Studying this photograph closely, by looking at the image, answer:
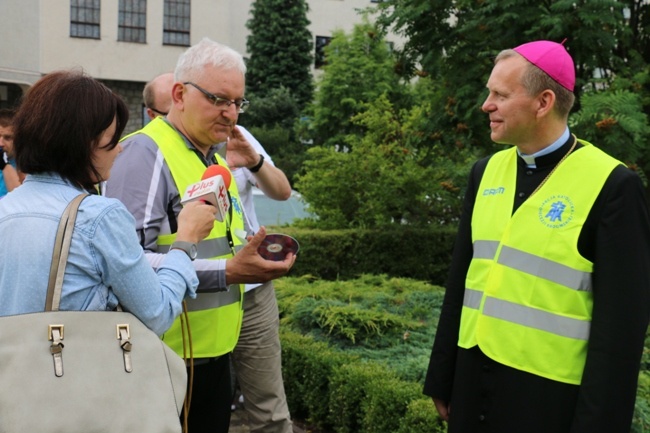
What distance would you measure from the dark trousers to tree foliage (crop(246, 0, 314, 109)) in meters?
31.1

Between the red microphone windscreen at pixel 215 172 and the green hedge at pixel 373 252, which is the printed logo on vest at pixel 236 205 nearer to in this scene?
the red microphone windscreen at pixel 215 172

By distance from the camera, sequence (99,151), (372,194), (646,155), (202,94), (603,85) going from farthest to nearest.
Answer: (372,194) < (603,85) < (646,155) < (202,94) < (99,151)

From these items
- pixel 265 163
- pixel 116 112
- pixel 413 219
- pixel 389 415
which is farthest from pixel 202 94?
Answer: pixel 413 219

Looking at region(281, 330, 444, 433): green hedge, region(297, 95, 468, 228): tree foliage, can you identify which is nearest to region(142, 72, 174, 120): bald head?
region(281, 330, 444, 433): green hedge

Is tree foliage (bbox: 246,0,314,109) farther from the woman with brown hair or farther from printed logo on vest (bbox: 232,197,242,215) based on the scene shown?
the woman with brown hair

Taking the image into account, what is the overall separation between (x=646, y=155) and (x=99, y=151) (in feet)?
17.2

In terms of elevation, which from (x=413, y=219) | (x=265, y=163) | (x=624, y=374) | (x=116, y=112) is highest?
(x=116, y=112)

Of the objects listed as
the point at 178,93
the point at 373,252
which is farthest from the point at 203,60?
the point at 373,252

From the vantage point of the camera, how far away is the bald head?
4.91m

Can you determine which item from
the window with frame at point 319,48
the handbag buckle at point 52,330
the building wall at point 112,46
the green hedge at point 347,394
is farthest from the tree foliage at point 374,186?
the window with frame at point 319,48

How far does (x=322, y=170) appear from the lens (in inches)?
431

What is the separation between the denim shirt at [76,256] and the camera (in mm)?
2264

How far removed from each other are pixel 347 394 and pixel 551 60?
2.87m

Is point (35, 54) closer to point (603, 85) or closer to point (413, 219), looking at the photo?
point (413, 219)
